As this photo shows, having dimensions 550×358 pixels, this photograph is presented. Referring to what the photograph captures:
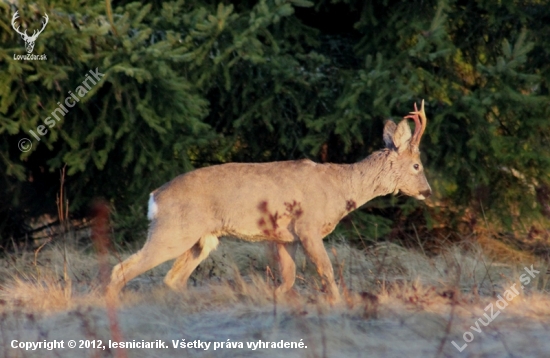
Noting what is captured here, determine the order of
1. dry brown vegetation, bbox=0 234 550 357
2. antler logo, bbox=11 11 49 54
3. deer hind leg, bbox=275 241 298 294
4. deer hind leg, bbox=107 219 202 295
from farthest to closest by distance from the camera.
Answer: antler logo, bbox=11 11 49 54 < deer hind leg, bbox=275 241 298 294 < deer hind leg, bbox=107 219 202 295 < dry brown vegetation, bbox=0 234 550 357

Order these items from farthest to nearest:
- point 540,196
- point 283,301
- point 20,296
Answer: point 540,196 → point 20,296 → point 283,301

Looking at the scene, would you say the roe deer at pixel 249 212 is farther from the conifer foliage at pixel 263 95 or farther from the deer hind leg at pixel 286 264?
the conifer foliage at pixel 263 95

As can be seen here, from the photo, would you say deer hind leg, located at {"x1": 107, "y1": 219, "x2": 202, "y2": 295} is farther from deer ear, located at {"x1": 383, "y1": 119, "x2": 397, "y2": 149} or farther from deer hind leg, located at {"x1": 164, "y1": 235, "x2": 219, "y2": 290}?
deer ear, located at {"x1": 383, "y1": 119, "x2": 397, "y2": 149}

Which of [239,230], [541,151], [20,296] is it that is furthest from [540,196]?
[20,296]

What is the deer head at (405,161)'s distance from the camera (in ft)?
28.1

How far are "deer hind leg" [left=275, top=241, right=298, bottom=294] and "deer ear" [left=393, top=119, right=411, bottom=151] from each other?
1488 mm

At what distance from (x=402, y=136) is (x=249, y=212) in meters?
1.86

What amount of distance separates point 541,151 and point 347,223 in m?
2.67

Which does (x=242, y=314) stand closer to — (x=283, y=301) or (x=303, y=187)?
(x=283, y=301)

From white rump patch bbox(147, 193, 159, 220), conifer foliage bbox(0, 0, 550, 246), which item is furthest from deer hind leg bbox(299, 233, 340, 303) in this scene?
conifer foliage bbox(0, 0, 550, 246)

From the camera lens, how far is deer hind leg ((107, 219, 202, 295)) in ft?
24.9

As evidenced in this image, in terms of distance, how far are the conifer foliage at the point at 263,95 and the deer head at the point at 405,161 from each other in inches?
56.8

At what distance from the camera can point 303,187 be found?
8.03m

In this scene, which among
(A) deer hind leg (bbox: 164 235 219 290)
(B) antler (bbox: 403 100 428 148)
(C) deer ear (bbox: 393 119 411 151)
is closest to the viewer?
(A) deer hind leg (bbox: 164 235 219 290)
